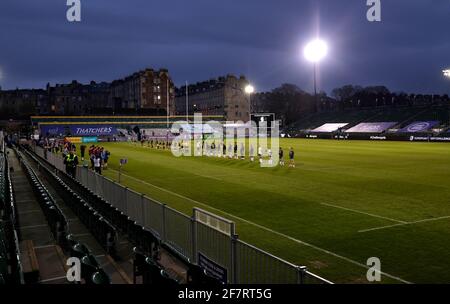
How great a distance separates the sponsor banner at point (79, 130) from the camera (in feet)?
287

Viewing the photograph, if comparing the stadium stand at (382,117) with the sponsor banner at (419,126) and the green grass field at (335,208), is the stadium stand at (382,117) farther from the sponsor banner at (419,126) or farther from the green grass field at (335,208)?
the green grass field at (335,208)

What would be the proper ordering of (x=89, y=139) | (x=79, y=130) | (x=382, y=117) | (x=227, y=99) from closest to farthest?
(x=89, y=139), (x=382, y=117), (x=79, y=130), (x=227, y=99)

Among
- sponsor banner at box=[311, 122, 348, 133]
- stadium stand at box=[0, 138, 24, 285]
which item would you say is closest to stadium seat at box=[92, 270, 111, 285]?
stadium stand at box=[0, 138, 24, 285]

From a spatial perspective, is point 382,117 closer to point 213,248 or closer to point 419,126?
point 419,126

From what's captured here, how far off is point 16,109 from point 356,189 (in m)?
133

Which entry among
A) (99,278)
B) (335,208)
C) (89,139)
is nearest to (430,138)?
(335,208)

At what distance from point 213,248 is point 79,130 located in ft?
285

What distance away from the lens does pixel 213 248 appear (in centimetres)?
880

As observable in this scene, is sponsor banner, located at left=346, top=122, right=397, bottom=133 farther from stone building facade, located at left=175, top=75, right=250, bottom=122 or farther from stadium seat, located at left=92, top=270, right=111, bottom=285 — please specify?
stadium seat, located at left=92, top=270, right=111, bottom=285

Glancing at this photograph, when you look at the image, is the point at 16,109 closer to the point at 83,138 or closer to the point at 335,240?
the point at 83,138

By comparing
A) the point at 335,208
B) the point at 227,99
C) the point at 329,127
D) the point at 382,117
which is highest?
the point at 227,99

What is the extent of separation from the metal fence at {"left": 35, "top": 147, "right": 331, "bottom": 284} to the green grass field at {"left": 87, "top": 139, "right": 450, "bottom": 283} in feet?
8.70

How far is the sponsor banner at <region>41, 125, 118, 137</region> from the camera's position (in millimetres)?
87438

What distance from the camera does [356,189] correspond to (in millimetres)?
21203
